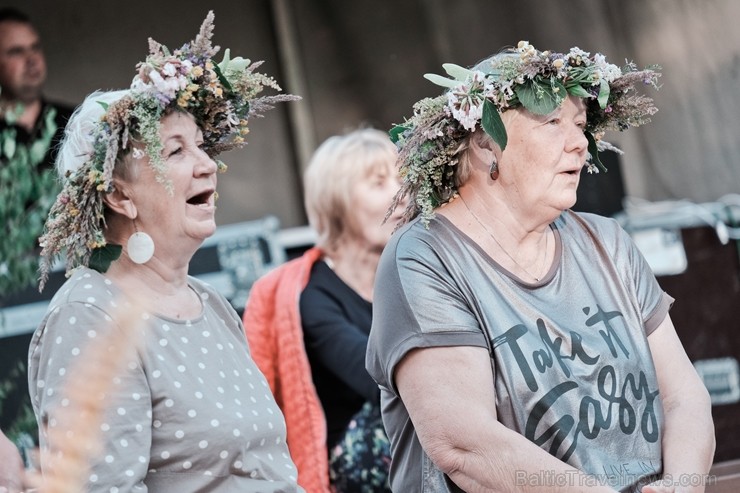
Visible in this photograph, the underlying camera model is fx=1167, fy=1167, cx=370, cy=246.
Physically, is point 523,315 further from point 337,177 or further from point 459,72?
point 337,177

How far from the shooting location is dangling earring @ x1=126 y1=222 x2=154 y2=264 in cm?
276

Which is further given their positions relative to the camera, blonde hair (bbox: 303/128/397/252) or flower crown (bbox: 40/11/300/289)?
blonde hair (bbox: 303/128/397/252)

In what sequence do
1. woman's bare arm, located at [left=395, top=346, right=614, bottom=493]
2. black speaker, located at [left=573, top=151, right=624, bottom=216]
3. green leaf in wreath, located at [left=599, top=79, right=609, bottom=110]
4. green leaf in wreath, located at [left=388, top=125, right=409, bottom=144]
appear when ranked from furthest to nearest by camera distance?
1. black speaker, located at [left=573, top=151, right=624, bottom=216]
2. green leaf in wreath, located at [left=388, top=125, right=409, bottom=144]
3. green leaf in wreath, located at [left=599, top=79, right=609, bottom=110]
4. woman's bare arm, located at [left=395, top=346, right=614, bottom=493]

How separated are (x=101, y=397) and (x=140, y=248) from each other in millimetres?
442

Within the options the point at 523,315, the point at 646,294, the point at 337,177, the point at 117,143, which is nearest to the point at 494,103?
the point at 523,315

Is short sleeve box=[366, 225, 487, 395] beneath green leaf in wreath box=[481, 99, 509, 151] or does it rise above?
beneath

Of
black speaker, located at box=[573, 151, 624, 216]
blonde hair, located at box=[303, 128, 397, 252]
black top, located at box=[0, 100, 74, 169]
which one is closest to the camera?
blonde hair, located at box=[303, 128, 397, 252]

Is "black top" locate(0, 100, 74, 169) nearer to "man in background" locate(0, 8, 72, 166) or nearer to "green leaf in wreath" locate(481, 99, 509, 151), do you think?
"man in background" locate(0, 8, 72, 166)

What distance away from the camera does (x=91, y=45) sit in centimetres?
582

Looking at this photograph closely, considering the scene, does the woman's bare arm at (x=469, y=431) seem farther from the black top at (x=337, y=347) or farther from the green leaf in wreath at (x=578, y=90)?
the black top at (x=337, y=347)

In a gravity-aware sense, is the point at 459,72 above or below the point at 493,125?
above

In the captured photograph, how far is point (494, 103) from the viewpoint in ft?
9.29

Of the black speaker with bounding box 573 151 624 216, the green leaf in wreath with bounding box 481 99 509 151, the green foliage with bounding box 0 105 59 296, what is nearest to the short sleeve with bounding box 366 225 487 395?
the green leaf in wreath with bounding box 481 99 509 151

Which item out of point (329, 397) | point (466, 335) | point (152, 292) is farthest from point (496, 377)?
point (329, 397)
